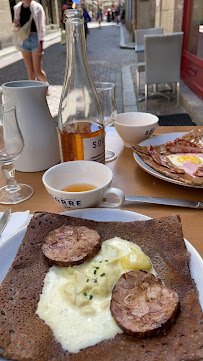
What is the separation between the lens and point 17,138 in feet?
4.66

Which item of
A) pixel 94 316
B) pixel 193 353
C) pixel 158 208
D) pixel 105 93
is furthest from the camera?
pixel 105 93

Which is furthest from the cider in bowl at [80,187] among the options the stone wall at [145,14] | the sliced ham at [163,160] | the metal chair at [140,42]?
the stone wall at [145,14]

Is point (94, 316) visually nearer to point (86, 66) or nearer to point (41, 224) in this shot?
point (41, 224)

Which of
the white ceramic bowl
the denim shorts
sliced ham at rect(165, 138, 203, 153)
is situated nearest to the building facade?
the denim shorts

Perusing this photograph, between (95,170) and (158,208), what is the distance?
0.33m

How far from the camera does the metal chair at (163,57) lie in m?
5.71

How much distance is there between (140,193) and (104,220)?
35 cm

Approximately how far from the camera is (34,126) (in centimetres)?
154

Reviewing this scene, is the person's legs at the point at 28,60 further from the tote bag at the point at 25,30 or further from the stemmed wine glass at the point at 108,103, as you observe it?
the stemmed wine glass at the point at 108,103

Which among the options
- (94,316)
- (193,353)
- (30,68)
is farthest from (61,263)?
(30,68)

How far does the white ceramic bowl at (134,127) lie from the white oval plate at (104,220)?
2.40ft

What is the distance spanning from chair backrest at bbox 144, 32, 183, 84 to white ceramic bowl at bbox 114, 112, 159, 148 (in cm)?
443

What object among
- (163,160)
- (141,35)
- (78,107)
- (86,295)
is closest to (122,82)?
(141,35)

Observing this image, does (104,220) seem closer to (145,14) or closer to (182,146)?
(182,146)
